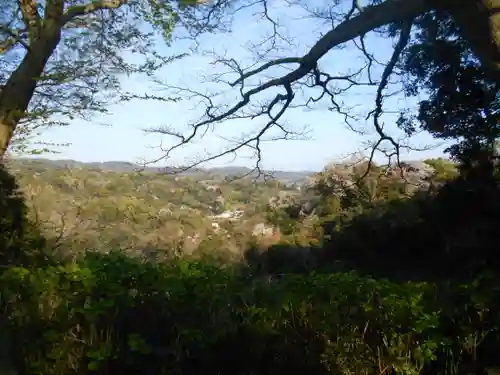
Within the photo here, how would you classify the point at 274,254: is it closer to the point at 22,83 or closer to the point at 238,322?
the point at 22,83

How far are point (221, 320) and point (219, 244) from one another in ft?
24.2

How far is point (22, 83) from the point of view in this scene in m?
7.52

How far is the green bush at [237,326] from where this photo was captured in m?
2.76

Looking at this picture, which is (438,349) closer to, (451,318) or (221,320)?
(451,318)

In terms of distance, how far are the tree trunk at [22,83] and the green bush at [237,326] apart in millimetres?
5051

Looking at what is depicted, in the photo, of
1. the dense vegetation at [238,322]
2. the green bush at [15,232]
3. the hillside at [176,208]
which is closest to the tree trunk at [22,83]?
the hillside at [176,208]

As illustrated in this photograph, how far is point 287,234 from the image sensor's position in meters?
11.1

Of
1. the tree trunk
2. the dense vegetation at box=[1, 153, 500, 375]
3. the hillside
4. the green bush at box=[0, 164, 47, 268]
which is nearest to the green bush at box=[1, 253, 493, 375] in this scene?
the dense vegetation at box=[1, 153, 500, 375]

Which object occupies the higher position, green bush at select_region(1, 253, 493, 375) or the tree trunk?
the tree trunk

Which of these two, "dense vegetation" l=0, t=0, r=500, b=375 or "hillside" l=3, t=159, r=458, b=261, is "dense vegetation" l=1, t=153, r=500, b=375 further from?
"hillside" l=3, t=159, r=458, b=261

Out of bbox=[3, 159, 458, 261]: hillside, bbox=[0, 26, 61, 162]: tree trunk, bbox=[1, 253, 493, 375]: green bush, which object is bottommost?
bbox=[1, 253, 493, 375]: green bush

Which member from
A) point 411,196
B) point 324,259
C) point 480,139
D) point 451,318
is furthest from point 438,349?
point 411,196

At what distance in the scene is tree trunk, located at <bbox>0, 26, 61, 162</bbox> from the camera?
24.5 feet

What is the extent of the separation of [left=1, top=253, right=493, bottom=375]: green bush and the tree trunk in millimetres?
5051
